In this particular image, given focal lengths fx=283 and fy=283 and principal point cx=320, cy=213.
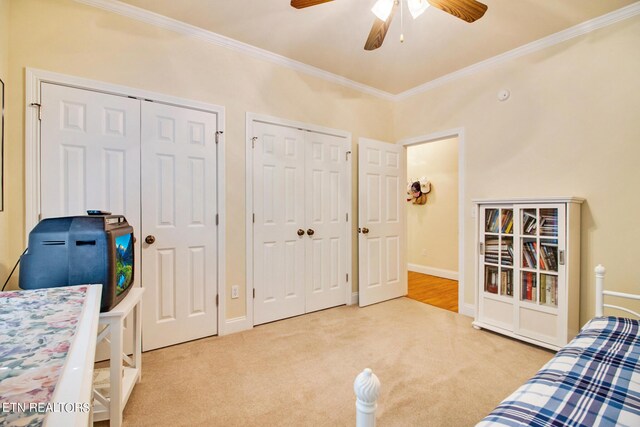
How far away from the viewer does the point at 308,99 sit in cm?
308

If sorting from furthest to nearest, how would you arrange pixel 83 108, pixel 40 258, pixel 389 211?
pixel 389 211
pixel 83 108
pixel 40 258

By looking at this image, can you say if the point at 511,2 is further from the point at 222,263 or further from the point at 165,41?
the point at 222,263

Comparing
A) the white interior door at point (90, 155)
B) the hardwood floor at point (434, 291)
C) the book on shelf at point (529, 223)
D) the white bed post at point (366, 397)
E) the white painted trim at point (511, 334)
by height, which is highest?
the white interior door at point (90, 155)

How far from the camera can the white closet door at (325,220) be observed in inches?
121

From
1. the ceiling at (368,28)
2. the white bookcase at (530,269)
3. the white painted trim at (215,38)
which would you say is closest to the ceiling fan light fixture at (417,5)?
the ceiling at (368,28)

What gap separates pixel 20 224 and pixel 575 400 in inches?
116

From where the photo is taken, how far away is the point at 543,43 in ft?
8.36

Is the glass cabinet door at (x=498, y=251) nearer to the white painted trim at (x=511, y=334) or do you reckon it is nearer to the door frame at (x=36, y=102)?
the white painted trim at (x=511, y=334)

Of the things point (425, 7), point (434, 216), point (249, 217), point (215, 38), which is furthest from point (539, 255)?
point (215, 38)

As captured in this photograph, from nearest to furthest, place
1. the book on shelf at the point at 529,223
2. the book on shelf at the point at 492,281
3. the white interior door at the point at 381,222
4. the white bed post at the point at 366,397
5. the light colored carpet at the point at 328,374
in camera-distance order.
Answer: the white bed post at the point at 366,397 → the light colored carpet at the point at 328,374 → the book on shelf at the point at 529,223 → the book on shelf at the point at 492,281 → the white interior door at the point at 381,222

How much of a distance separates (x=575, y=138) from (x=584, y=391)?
233cm

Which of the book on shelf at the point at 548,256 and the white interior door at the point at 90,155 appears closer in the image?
the white interior door at the point at 90,155

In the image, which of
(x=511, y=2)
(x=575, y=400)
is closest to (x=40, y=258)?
(x=575, y=400)

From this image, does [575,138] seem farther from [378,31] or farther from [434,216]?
[434,216]
